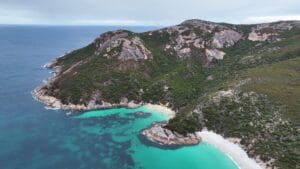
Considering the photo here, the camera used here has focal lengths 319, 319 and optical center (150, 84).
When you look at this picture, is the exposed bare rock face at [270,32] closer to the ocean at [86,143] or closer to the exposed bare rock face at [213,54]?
the exposed bare rock face at [213,54]

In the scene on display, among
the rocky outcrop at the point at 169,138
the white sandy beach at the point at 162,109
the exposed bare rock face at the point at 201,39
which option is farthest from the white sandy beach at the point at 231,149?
the exposed bare rock face at the point at 201,39

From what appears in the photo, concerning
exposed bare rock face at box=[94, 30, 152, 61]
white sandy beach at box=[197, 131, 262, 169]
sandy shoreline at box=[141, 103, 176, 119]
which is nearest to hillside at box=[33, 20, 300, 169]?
exposed bare rock face at box=[94, 30, 152, 61]

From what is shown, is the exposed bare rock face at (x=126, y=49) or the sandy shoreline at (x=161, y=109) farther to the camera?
the exposed bare rock face at (x=126, y=49)

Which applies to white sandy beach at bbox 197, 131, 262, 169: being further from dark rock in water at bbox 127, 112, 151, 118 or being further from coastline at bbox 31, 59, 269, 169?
dark rock in water at bbox 127, 112, 151, 118

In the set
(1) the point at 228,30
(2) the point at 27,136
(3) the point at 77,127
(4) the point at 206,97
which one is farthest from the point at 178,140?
(1) the point at 228,30

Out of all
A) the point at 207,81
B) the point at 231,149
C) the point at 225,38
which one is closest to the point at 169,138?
the point at 231,149
